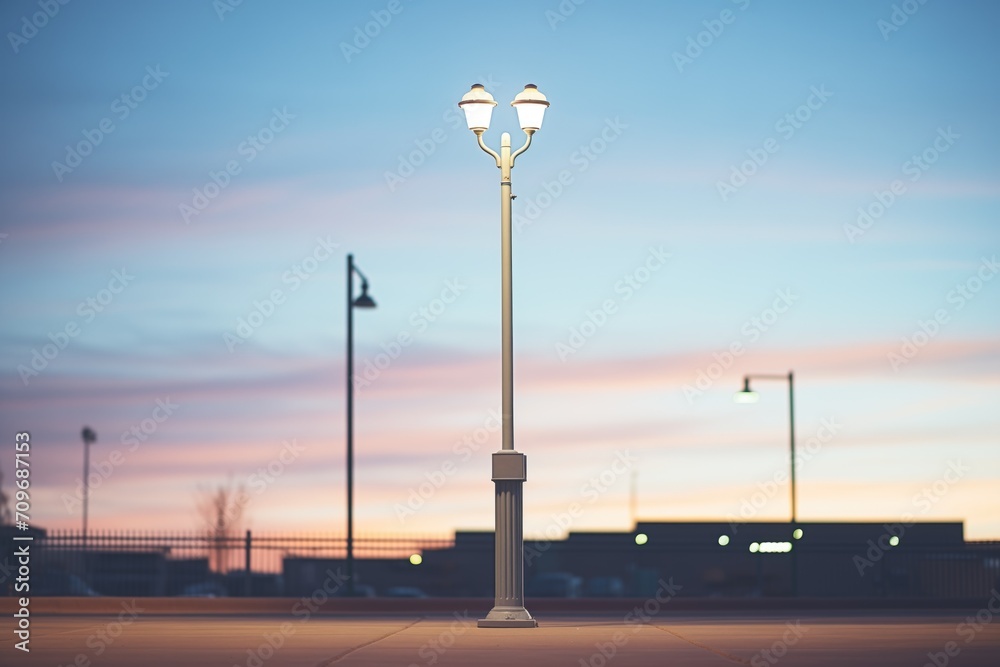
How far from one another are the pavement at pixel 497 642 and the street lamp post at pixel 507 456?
0.51 m

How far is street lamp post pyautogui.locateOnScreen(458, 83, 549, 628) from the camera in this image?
1812cm

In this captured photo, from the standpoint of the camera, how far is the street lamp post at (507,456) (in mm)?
18125

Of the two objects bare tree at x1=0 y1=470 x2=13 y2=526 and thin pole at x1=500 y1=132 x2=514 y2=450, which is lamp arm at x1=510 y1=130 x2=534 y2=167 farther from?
bare tree at x1=0 y1=470 x2=13 y2=526

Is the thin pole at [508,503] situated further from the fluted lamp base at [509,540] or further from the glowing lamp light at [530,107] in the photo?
the glowing lamp light at [530,107]

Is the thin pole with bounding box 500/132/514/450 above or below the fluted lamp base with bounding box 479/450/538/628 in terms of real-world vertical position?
above

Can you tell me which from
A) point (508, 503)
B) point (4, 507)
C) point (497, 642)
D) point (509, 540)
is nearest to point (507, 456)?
point (508, 503)

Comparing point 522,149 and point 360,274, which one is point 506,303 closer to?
point 522,149

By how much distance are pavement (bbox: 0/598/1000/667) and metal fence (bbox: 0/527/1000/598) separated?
8.91 metres

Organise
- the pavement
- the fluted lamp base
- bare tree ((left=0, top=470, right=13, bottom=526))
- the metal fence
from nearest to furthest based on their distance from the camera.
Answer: the pavement, the fluted lamp base, the metal fence, bare tree ((left=0, top=470, right=13, bottom=526))

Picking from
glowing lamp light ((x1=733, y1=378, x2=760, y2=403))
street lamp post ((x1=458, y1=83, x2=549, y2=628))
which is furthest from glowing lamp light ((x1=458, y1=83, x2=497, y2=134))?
glowing lamp light ((x1=733, y1=378, x2=760, y2=403))

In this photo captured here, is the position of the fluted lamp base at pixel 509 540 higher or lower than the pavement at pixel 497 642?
higher

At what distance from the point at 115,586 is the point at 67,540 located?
73.7 feet

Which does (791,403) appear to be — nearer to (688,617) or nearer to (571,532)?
(688,617)

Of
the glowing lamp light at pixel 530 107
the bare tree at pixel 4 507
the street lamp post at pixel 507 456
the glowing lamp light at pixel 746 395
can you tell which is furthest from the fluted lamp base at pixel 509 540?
the bare tree at pixel 4 507
